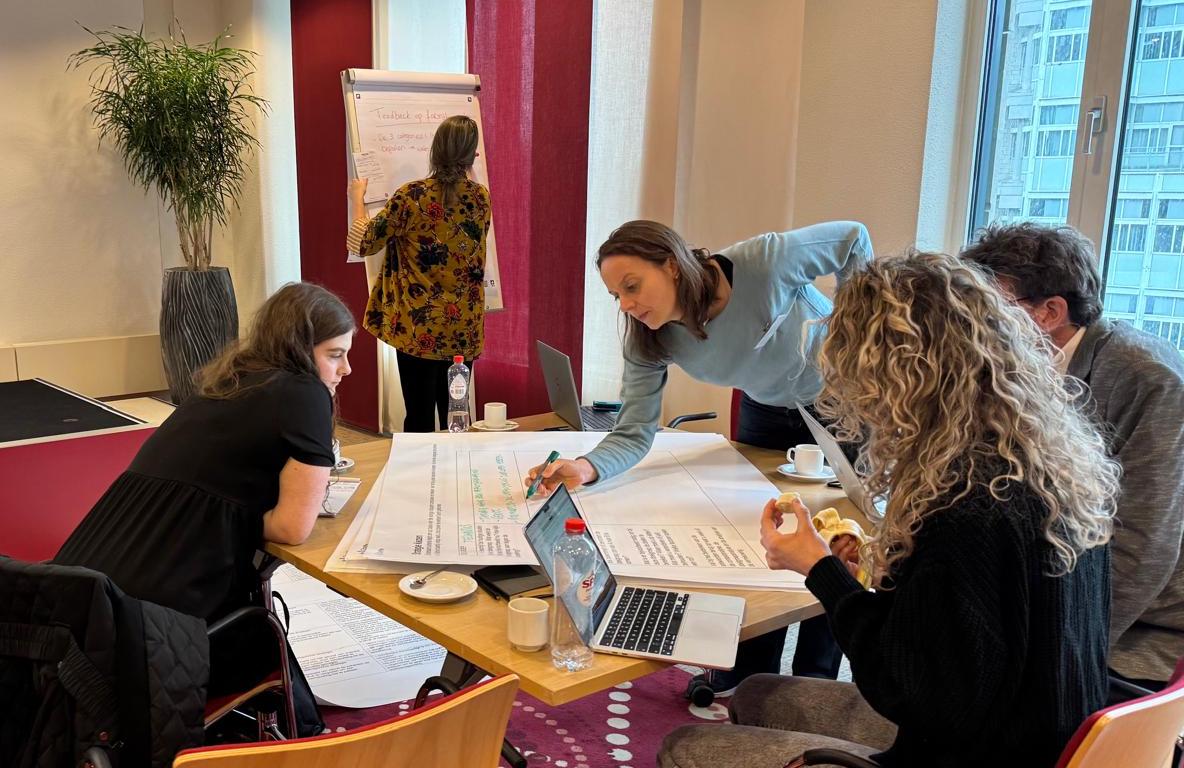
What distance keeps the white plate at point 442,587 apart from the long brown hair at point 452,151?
2.41m

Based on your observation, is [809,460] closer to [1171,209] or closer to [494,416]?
[494,416]

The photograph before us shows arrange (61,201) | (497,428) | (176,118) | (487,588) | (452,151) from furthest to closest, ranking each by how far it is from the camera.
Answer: (61,201) → (176,118) → (452,151) → (497,428) → (487,588)

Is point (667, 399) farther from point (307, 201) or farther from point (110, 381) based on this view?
point (110, 381)

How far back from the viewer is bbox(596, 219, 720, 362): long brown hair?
2066 mm

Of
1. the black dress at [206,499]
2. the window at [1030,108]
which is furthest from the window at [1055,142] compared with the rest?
the black dress at [206,499]

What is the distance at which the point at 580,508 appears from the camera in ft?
6.14

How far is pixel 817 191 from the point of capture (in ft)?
10.6

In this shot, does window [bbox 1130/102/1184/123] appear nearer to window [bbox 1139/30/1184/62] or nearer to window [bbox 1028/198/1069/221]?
window [bbox 1139/30/1184/62]

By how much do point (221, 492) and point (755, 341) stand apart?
1.20 meters

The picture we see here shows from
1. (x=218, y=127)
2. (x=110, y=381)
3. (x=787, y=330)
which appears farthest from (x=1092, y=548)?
(x=110, y=381)

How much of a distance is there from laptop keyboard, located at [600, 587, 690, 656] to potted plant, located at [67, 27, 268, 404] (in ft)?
14.6

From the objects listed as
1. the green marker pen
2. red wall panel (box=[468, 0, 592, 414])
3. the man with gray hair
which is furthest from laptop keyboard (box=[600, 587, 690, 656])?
red wall panel (box=[468, 0, 592, 414])

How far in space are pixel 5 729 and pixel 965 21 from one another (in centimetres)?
305

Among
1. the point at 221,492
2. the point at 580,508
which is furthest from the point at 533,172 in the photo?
the point at 221,492
